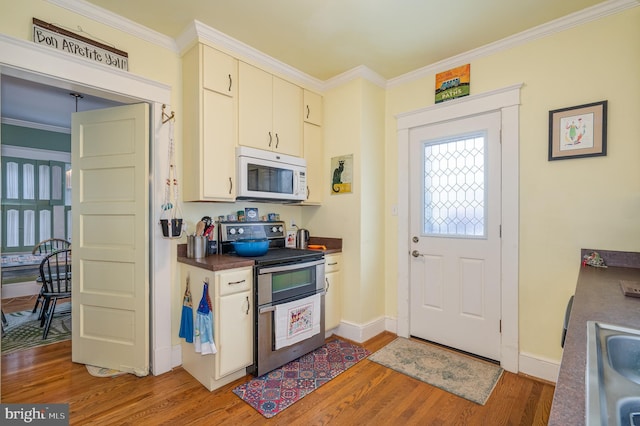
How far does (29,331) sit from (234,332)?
2.68 meters

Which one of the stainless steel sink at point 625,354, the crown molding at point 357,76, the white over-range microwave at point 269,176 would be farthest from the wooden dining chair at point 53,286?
the stainless steel sink at point 625,354

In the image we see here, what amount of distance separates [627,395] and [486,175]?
218 centimetres

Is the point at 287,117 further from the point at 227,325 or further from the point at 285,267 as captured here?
the point at 227,325

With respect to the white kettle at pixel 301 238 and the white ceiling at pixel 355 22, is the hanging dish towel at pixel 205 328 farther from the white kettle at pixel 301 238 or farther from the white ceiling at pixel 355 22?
the white ceiling at pixel 355 22

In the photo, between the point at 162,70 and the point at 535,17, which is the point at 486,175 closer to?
the point at 535,17

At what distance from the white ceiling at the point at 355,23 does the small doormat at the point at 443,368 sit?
263cm

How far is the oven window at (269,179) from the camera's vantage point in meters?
2.64

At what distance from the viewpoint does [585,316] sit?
1.13 metres

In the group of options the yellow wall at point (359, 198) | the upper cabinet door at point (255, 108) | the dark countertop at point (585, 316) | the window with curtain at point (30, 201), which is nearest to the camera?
the dark countertop at point (585, 316)

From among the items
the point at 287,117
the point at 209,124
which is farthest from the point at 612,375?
the point at 287,117

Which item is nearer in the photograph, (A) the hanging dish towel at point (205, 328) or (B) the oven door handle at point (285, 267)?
(A) the hanging dish towel at point (205, 328)

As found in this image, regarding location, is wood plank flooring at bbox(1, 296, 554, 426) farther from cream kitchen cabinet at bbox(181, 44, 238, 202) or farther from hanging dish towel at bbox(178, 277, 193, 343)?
cream kitchen cabinet at bbox(181, 44, 238, 202)

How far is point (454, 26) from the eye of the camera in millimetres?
2314

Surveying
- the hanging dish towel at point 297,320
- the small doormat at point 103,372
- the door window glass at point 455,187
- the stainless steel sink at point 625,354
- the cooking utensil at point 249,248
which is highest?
the door window glass at point 455,187
